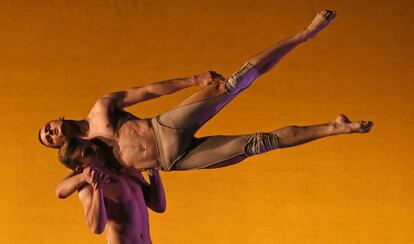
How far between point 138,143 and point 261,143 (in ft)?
1.91

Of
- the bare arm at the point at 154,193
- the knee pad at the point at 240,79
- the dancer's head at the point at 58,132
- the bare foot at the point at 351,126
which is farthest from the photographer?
the bare arm at the point at 154,193

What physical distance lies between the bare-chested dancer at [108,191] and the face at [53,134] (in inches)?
2.7

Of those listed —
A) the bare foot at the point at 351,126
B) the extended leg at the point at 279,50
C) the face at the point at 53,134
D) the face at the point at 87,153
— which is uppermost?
the extended leg at the point at 279,50

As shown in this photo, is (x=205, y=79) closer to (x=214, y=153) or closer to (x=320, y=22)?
(x=214, y=153)

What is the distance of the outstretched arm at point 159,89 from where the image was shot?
3240 millimetres

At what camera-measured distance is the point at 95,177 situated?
10.9ft

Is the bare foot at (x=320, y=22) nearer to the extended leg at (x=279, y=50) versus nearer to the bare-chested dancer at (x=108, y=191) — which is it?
the extended leg at (x=279, y=50)

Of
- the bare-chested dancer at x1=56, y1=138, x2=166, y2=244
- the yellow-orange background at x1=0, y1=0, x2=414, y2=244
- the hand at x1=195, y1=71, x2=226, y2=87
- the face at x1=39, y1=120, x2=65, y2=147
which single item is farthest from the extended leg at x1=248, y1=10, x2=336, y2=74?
the yellow-orange background at x1=0, y1=0, x2=414, y2=244

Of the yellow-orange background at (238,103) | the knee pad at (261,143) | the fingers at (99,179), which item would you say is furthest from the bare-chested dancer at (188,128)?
the yellow-orange background at (238,103)

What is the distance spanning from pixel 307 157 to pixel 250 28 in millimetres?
935

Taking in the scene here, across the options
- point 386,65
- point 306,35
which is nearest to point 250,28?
point 386,65

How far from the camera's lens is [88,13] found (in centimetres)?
499

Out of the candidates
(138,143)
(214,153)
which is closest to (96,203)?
(138,143)

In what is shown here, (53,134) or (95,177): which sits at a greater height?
(53,134)
